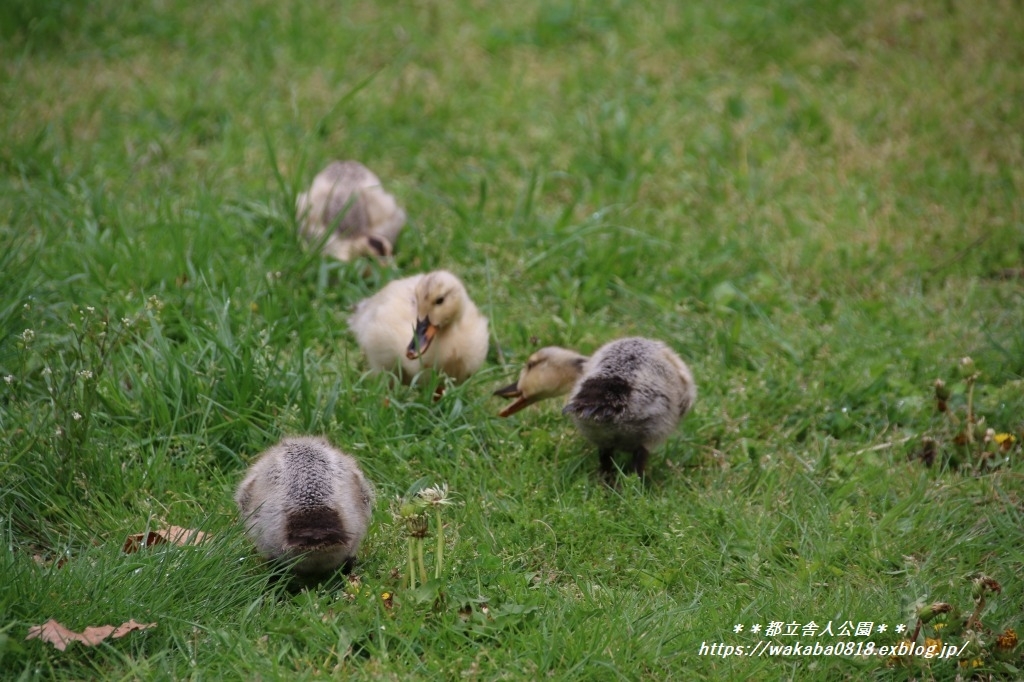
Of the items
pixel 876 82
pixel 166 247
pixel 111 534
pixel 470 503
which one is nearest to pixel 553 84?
pixel 876 82

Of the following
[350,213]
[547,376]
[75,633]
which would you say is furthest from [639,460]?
[350,213]

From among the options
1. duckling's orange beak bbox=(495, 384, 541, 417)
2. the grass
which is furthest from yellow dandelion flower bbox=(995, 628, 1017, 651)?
duckling's orange beak bbox=(495, 384, 541, 417)

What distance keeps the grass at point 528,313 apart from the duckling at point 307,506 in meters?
0.13

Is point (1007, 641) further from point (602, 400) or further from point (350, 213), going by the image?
point (350, 213)

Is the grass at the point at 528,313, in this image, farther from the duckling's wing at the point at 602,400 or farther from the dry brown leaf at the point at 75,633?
the duckling's wing at the point at 602,400

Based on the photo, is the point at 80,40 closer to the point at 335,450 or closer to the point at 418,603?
the point at 335,450

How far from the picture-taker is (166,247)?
596 cm

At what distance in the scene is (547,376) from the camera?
5.01 metres

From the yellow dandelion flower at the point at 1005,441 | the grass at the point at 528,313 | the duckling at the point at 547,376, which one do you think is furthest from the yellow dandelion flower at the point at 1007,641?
the duckling at the point at 547,376

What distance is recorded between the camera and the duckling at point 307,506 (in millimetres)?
3836

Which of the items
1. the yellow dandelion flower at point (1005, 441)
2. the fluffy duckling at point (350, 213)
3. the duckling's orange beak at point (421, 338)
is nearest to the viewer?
the yellow dandelion flower at point (1005, 441)

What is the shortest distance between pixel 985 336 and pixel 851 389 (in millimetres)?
1004

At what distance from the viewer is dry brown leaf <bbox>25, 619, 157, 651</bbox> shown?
3438 mm

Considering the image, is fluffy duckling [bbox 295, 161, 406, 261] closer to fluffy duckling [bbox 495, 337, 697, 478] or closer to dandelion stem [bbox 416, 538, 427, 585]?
fluffy duckling [bbox 495, 337, 697, 478]
